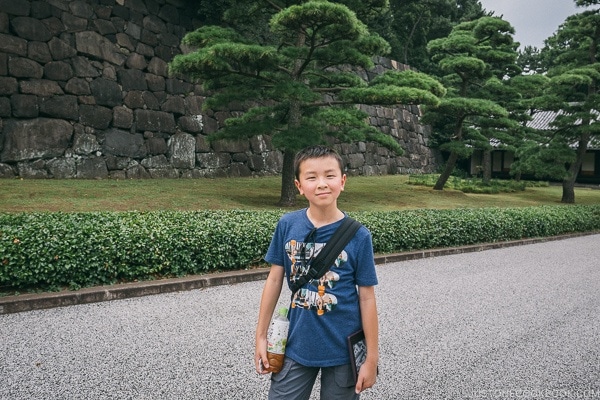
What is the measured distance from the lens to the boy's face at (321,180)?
195cm

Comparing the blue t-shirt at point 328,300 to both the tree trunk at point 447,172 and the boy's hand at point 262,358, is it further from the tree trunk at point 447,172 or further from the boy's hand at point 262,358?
the tree trunk at point 447,172

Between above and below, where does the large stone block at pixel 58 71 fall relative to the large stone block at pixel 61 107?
above

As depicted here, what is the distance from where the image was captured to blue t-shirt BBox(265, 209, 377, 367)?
1.91 metres

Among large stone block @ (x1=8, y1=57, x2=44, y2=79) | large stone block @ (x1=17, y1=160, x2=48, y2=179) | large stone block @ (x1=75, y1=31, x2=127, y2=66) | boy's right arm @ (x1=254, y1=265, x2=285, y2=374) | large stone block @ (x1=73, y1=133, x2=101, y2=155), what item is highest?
large stone block @ (x1=75, y1=31, x2=127, y2=66)

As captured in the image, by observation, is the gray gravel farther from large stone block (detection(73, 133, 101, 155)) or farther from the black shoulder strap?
large stone block (detection(73, 133, 101, 155))

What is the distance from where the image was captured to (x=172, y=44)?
49.1ft

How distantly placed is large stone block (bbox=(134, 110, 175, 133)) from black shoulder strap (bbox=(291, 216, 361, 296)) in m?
13.0

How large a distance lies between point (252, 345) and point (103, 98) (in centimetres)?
1105

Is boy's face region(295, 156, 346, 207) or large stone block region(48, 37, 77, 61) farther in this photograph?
large stone block region(48, 37, 77, 61)

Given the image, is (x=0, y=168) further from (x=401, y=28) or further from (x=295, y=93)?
(x=401, y=28)

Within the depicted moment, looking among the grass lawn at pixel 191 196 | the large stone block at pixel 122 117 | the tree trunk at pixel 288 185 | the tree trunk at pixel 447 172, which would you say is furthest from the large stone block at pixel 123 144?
the tree trunk at pixel 447 172

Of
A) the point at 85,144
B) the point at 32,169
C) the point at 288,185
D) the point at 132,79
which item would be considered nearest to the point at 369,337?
the point at 288,185

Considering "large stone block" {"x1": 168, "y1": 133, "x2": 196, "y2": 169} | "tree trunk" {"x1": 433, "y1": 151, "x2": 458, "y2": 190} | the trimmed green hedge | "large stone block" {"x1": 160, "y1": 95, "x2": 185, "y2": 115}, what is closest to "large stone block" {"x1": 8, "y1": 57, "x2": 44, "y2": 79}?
"large stone block" {"x1": 160, "y1": 95, "x2": 185, "y2": 115}

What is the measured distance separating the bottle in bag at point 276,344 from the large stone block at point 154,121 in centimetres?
1297
